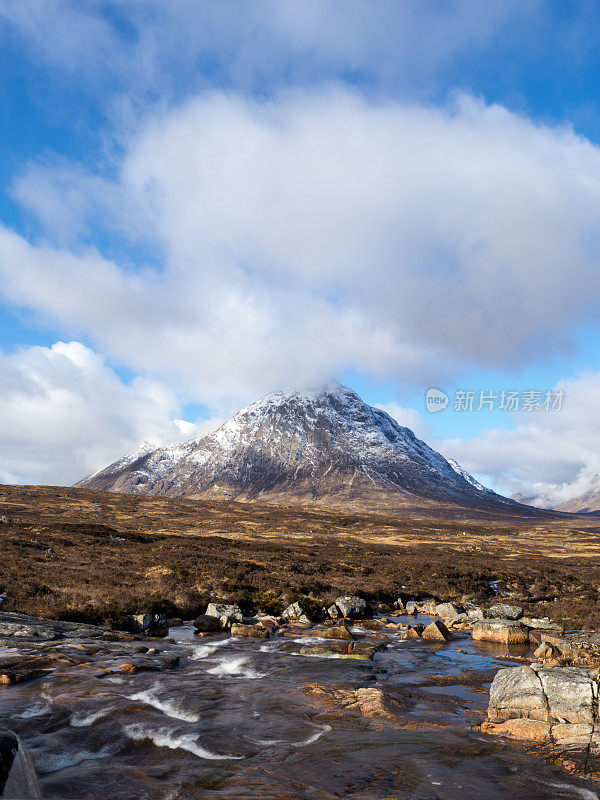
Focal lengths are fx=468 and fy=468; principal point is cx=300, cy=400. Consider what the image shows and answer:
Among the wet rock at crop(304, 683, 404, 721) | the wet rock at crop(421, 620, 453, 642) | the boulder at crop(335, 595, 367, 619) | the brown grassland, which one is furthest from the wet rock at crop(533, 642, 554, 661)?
the boulder at crop(335, 595, 367, 619)

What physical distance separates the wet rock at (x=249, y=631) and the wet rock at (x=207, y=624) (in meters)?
0.97

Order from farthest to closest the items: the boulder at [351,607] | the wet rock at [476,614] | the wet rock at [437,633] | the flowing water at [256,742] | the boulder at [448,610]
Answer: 1. the boulder at [448,610]
2. the boulder at [351,607]
3. the wet rock at [476,614]
4. the wet rock at [437,633]
5. the flowing water at [256,742]

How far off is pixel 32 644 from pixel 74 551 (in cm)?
2600

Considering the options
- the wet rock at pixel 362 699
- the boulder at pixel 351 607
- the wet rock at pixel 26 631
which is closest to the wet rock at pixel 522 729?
the wet rock at pixel 362 699

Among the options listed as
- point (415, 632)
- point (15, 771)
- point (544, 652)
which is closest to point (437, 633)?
point (415, 632)

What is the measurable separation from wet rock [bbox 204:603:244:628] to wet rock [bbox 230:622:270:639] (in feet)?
2.87

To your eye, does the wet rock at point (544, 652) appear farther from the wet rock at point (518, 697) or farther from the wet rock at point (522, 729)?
the wet rock at point (522, 729)

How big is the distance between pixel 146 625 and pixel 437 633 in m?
15.5

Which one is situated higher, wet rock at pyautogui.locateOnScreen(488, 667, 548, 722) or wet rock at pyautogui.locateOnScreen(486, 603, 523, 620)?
wet rock at pyautogui.locateOnScreen(488, 667, 548, 722)

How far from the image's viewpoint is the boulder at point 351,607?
30.4 meters

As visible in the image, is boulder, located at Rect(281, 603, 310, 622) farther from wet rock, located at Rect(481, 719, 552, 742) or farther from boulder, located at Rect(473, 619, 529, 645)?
wet rock, located at Rect(481, 719, 552, 742)

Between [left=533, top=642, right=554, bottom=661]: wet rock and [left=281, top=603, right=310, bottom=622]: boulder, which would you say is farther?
[left=281, top=603, right=310, bottom=622]: boulder

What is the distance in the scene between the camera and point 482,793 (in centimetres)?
972

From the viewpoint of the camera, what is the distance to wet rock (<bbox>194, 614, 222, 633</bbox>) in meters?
25.3
